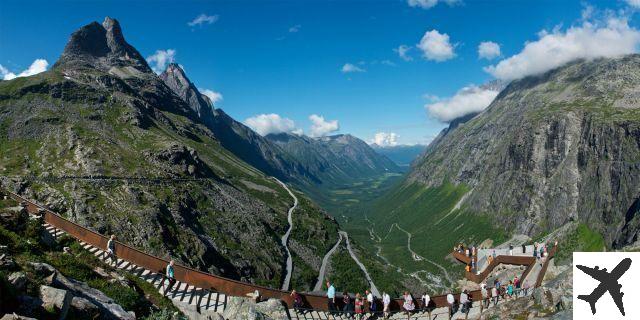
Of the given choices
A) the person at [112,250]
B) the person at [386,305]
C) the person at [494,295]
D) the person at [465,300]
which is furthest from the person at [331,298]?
the person at [112,250]

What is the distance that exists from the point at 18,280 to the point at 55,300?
1.79 meters

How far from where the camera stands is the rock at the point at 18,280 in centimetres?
1860

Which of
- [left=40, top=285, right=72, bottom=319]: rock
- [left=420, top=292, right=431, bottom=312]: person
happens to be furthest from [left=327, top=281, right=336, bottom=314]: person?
[left=40, top=285, right=72, bottom=319]: rock

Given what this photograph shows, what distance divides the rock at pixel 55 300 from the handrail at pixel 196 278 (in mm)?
10393

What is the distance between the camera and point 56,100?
588ft

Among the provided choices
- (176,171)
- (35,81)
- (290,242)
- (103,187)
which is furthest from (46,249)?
(35,81)

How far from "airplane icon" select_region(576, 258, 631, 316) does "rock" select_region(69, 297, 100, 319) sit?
25.4 meters

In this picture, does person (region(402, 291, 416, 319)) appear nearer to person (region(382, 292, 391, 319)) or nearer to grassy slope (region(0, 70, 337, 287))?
person (region(382, 292, 391, 319))

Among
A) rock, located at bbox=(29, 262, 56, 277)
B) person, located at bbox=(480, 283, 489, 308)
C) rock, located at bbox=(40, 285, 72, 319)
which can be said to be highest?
rock, located at bbox=(29, 262, 56, 277)

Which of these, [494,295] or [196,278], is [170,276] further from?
[494,295]

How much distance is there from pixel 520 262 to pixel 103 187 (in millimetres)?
106372

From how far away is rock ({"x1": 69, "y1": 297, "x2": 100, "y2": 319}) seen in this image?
20188mm

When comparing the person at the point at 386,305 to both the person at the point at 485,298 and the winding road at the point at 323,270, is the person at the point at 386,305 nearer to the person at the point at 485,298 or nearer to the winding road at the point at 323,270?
the person at the point at 485,298

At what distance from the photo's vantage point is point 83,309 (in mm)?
20672
